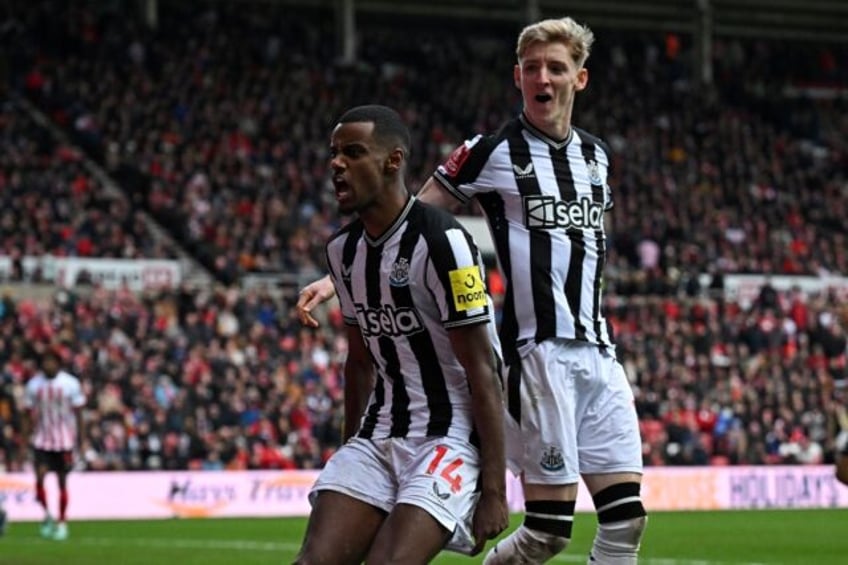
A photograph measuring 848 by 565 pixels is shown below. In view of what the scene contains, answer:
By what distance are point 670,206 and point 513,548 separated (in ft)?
106

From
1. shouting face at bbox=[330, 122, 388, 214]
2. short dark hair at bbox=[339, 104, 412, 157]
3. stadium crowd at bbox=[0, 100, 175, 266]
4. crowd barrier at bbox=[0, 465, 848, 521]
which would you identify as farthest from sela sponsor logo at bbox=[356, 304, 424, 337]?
stadium crowd at bbox=[0, 100, 175, 266]

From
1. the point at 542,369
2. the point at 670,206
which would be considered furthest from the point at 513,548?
the point at 670,206

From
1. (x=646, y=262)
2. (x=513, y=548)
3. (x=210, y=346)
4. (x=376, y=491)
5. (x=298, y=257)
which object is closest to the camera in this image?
(x=376, y=491)

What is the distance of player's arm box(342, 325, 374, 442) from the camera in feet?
22.8

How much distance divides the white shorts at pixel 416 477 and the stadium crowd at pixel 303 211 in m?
18.3

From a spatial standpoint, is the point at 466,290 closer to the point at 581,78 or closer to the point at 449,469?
the point at 449,469

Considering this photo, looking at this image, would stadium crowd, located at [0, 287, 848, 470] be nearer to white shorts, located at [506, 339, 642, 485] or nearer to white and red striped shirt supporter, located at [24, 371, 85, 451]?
white and red striped shirt supporter, located at [24, 371, 85, 451]

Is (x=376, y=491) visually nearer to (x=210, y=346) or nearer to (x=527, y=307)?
(x=527, y=307)

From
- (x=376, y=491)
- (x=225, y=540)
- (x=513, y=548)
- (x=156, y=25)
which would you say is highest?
(x=156, y=25)

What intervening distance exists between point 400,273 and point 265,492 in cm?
1896

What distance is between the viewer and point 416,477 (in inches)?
249

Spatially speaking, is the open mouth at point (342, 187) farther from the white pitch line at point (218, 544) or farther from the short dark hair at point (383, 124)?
the white pitch line at point (218, 544)

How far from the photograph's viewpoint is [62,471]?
66.4 ft

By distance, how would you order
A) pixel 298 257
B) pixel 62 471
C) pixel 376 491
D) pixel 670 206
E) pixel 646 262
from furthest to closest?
pixel 670 206 → pixel 646 262 → pixel 298 257 → pixel 62 471 → pixel 376 491
